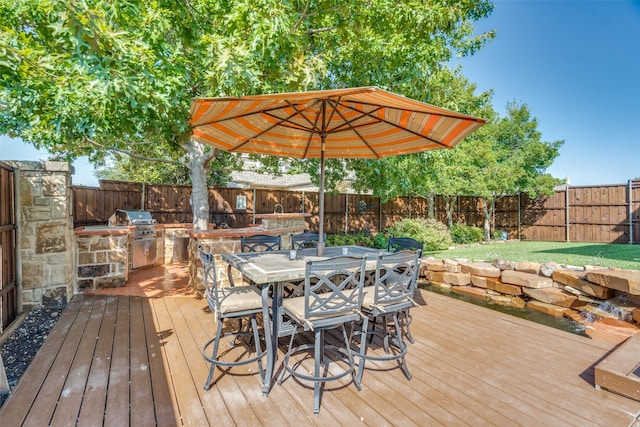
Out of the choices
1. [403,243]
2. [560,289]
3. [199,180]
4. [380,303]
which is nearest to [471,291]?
[560,289]

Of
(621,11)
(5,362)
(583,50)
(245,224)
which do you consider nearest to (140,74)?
(5,362)

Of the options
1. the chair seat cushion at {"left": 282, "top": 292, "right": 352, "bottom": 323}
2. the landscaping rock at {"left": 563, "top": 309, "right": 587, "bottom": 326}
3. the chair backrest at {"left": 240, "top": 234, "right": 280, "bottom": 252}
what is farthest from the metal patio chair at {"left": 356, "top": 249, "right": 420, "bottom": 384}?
the landscaping rock at {"left": 563, "top": 309, "right": 587, "bottom": 326}

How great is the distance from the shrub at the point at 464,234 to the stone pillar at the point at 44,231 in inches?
445

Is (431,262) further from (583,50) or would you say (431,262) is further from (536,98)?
(536,98)

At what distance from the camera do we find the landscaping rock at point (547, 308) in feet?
14.6

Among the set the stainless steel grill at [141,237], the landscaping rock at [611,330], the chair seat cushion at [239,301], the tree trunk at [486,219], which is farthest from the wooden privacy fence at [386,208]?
the landscaping rock at [611,330]

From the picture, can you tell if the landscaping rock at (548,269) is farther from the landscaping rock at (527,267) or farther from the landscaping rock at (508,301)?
the landscaping rock at (508,301)

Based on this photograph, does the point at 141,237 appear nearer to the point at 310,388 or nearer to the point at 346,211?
the point at 310,388

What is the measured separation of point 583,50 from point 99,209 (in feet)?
47.0

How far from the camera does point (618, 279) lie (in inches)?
155

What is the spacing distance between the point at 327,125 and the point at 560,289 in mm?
4317

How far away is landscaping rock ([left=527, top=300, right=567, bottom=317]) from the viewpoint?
4452 millimetres

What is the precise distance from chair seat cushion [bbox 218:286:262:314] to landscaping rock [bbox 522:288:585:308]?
440cm

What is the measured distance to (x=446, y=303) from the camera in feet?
14.9
